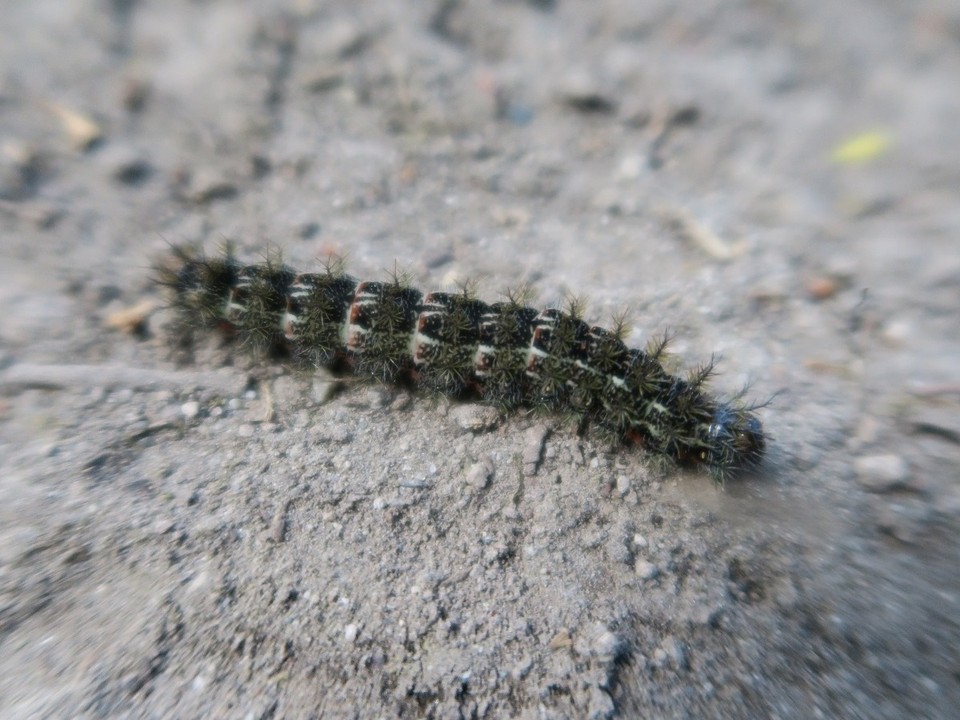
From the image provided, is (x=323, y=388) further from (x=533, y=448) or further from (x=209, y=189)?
(x=209, y=189)

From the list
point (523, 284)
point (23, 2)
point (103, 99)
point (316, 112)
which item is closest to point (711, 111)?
point (523, 284)

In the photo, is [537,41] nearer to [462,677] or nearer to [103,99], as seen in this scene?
[103,99]

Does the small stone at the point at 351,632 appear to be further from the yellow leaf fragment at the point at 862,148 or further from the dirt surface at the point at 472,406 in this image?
the yellow leaf fragment at the point at 862,148

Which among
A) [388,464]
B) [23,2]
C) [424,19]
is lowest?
[388,464]

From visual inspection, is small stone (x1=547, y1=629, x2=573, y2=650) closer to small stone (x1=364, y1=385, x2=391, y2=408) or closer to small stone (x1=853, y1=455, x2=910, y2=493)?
small stone (x1=364, y1=385, x2=391, y2=408)

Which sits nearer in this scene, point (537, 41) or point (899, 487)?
point (899, 487)
